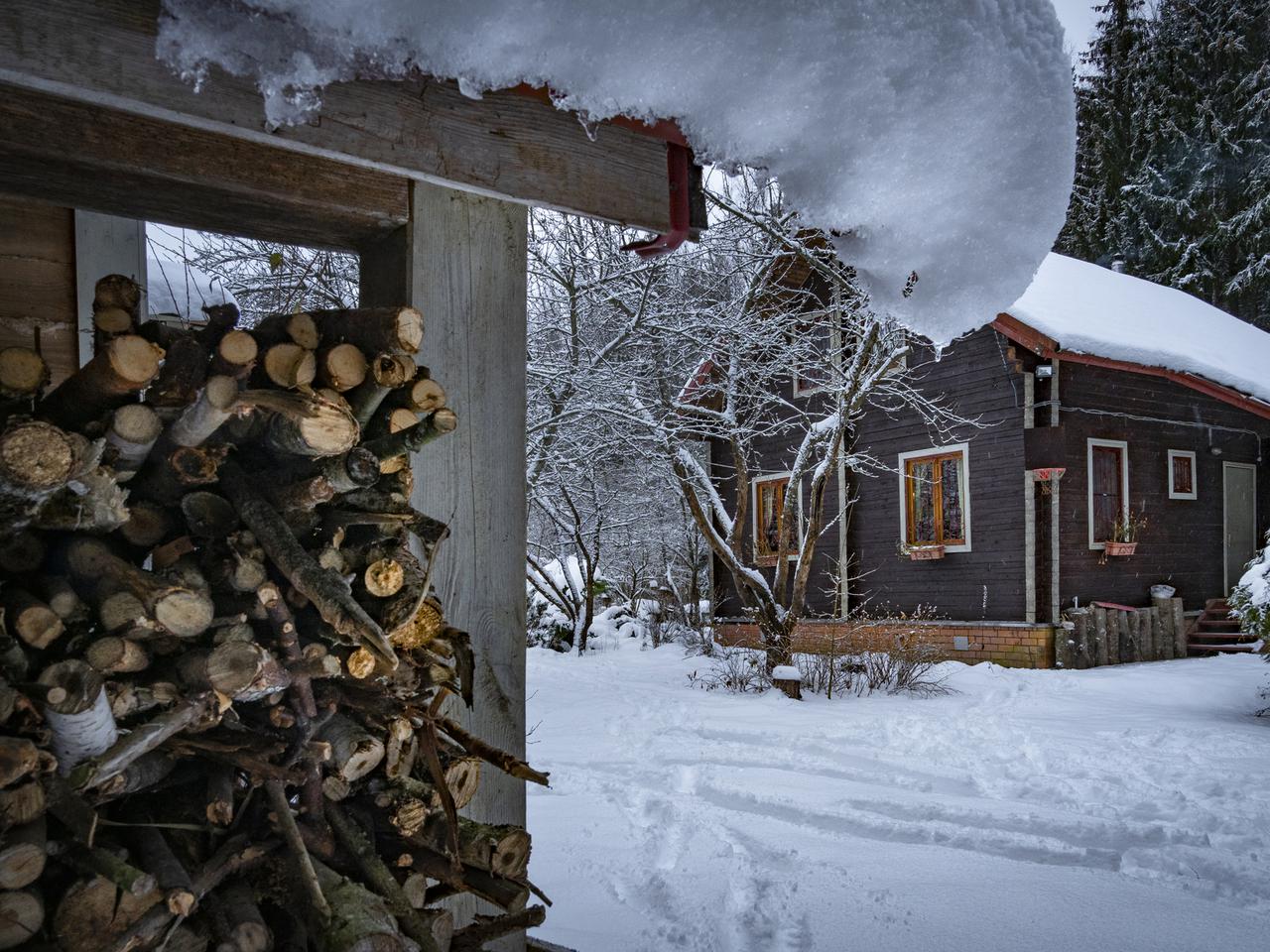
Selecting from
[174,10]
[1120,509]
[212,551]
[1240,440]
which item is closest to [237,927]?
[212,551]

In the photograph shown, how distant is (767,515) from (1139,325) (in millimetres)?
6512

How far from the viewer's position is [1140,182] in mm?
25766

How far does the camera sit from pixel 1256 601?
8.09m

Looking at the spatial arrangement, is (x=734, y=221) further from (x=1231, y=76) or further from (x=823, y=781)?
(x=1231, y=76)

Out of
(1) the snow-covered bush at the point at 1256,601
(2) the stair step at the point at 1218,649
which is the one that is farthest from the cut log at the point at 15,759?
(2) the stair step at the point at 1218,649

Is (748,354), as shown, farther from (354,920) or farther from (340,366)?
(354,920)

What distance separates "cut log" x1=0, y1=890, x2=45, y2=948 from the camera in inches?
60.3

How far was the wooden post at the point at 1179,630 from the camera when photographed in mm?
13023

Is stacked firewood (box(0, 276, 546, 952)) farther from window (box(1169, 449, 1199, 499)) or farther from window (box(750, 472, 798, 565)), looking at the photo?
window (box(1169, 449, 1199, 499))

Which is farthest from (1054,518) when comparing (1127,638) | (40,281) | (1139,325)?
(40,281)

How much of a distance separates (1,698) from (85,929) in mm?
433

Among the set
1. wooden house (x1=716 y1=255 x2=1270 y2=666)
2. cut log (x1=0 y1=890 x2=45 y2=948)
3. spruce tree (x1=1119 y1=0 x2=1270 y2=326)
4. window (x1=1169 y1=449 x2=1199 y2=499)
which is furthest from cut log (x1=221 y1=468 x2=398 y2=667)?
spruce tree (x1=1119 y1=0 x2=1270 y2=326)

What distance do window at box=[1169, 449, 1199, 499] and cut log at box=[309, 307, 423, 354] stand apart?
1453 cm

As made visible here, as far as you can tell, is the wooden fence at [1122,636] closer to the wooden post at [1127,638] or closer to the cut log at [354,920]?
the wooden post at [1127,638]
